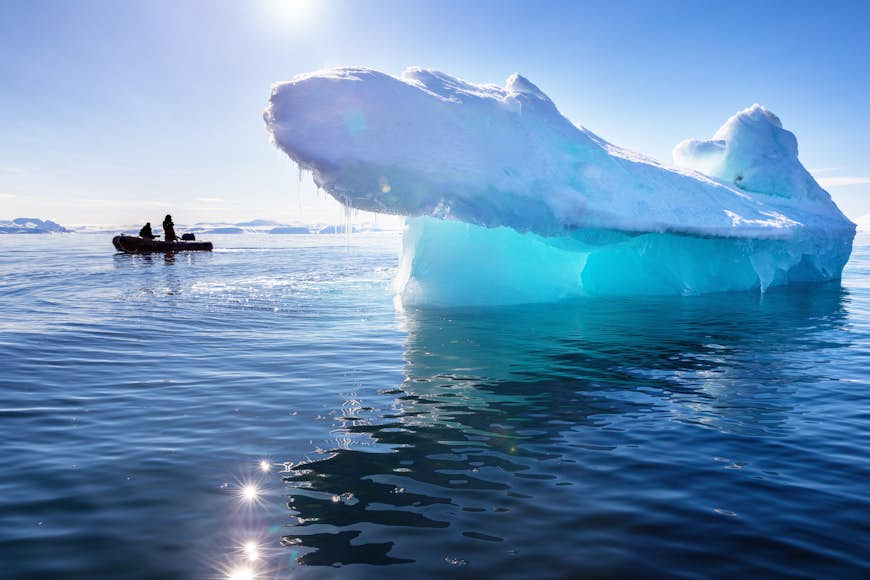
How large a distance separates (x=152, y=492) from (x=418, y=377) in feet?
14.8

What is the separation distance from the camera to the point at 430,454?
5543mm

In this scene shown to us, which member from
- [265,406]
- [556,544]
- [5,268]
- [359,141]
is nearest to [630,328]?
[359,141]

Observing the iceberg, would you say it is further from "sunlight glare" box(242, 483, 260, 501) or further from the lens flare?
the lens flare

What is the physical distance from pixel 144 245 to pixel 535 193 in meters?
35.9

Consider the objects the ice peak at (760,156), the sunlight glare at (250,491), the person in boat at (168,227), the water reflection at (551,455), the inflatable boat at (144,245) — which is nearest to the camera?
the water reflection at (551,455)

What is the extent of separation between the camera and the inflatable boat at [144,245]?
40094 mm

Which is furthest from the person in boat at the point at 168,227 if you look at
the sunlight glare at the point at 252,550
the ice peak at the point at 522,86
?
the sunlight glare at the point at 252,550

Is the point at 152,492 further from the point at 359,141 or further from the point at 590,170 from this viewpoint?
the point at 590,170

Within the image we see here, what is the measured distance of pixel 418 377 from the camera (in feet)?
28.6

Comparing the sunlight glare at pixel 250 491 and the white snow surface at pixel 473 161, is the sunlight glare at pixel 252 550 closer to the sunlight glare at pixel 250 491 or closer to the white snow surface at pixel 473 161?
the sunlight glare at pixel 250 491

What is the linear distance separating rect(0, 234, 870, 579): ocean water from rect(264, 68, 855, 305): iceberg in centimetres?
331

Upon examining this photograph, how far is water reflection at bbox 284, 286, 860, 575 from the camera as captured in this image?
3.91m

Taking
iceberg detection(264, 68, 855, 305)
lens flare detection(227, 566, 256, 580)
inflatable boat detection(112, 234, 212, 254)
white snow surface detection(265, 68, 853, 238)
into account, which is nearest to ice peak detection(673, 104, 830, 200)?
iceberg detection(264, 68, 855, 305)

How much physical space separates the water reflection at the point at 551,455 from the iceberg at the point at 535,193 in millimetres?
3569
